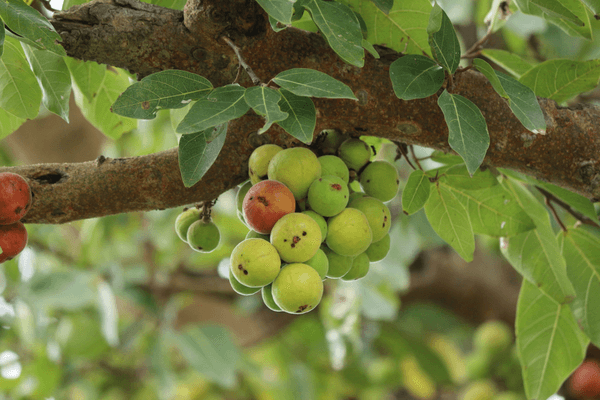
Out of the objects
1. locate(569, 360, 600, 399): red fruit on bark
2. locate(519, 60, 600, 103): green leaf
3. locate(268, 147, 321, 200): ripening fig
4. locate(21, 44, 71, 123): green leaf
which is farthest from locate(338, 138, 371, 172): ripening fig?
locate(569, 360, 600, 399): red fruit on bark

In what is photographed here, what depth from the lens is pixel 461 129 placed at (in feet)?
2.18

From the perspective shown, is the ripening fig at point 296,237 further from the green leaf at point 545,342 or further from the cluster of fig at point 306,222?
the green leaf at point 545,342

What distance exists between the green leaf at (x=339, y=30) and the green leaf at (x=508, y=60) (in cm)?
53

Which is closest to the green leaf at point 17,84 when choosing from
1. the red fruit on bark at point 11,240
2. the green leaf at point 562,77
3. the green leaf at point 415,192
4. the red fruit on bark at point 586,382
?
the red fruit on bark at point 11,240

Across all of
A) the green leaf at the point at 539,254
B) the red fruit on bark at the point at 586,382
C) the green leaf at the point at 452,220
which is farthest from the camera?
the red fruit on bark at the point at 586,382

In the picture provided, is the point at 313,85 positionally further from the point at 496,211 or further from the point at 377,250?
the point at 496,211

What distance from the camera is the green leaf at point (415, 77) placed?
2.27 ft

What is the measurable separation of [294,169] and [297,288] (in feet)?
0.55

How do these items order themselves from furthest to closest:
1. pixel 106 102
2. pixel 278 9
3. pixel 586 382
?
pixel 586 382 < pixel 106 102 < pixel 278 9

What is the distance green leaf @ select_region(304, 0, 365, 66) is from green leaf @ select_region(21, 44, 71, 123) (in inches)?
18.4

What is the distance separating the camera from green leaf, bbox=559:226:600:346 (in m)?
1.00

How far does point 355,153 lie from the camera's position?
2.65 ft

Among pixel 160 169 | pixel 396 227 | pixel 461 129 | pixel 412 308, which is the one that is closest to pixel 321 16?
pixel 461 129

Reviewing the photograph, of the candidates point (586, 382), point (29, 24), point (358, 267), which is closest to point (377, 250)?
point (358, 267)
